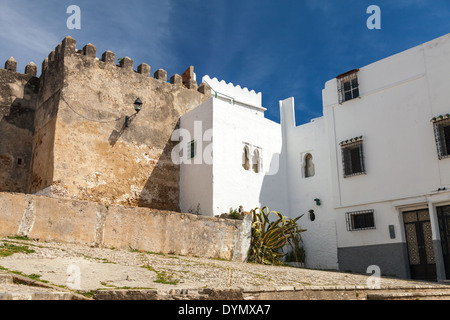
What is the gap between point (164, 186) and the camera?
15.8 meters

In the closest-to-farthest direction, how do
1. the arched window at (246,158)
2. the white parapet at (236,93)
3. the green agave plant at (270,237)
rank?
the green agave plant at (270,237) → the arched window at (246,158) → the white parapet at (236,93)

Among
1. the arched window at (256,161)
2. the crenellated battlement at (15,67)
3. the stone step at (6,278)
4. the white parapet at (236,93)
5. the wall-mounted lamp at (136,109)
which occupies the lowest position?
the stone step at (6,278)

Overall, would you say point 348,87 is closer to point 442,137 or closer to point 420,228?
point 442,137

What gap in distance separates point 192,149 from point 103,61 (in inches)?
169

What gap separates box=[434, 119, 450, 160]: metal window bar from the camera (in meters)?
12.7

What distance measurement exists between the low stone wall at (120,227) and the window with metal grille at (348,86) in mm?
6037

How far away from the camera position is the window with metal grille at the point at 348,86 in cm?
1540

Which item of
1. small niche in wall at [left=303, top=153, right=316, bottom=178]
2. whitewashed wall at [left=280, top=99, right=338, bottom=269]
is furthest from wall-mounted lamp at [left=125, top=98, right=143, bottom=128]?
small niche in wall at [left=303, top=153, right=316, bottom=178]

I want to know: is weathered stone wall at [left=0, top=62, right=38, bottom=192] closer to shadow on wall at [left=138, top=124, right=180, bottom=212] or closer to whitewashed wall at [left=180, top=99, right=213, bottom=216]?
shadow on wall at [left=138, top=124, right=180, bottom=212]

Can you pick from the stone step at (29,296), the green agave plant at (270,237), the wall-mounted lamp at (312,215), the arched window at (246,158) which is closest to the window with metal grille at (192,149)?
the arched window at (246,158)

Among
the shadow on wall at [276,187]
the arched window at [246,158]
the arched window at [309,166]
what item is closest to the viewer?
the arched window at [246,158]

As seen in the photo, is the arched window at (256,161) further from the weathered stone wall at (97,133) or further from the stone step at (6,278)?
the stone step at (6,278)

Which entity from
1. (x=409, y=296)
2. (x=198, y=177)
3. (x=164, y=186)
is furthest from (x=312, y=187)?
(x=409, y=296)
